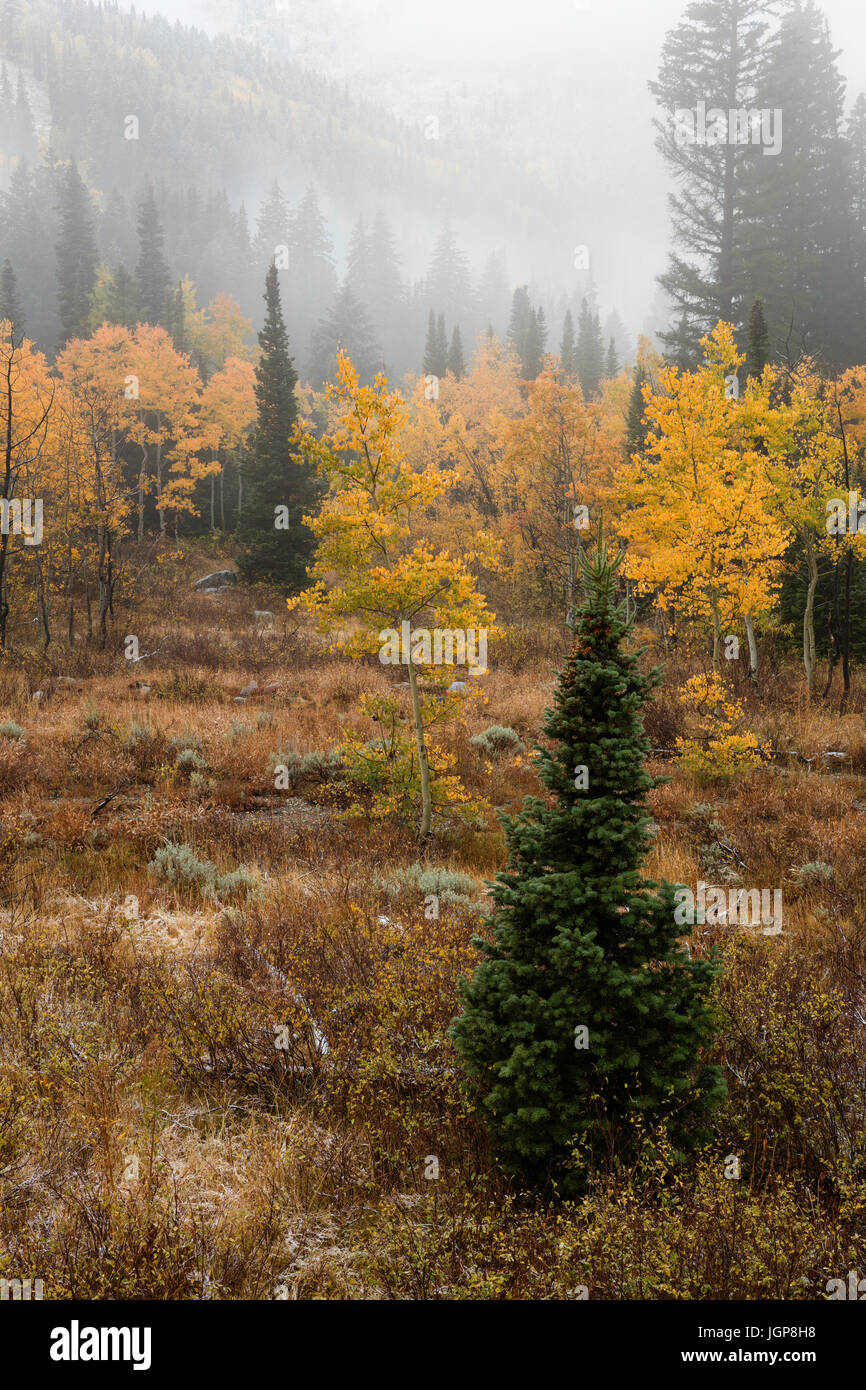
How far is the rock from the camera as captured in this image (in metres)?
32.1

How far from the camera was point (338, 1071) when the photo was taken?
13.6 feet

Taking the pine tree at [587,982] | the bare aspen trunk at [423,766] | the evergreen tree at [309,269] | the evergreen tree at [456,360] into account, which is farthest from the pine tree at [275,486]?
the evergreen tree at [309,269]

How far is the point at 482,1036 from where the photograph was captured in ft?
11.2

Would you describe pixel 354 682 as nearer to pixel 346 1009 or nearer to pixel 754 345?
pixel 346 1009

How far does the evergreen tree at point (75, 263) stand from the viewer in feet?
161

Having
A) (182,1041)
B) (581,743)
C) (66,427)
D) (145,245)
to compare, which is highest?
(145,245)

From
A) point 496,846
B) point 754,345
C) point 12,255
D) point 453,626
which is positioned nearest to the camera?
point 453,626

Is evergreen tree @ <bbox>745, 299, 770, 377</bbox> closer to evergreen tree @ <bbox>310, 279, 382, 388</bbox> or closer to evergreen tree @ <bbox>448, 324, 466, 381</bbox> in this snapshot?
evergreen tree @ <bbox>448, 324, 466, 381</bbox>

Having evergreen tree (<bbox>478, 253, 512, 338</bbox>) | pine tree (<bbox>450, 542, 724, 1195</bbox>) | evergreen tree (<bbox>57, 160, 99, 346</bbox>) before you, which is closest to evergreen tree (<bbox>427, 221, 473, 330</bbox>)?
evergreen tree (<bbox>478, 253, 512, 338</bbox>)

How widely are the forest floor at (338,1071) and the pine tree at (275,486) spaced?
21184 mm
